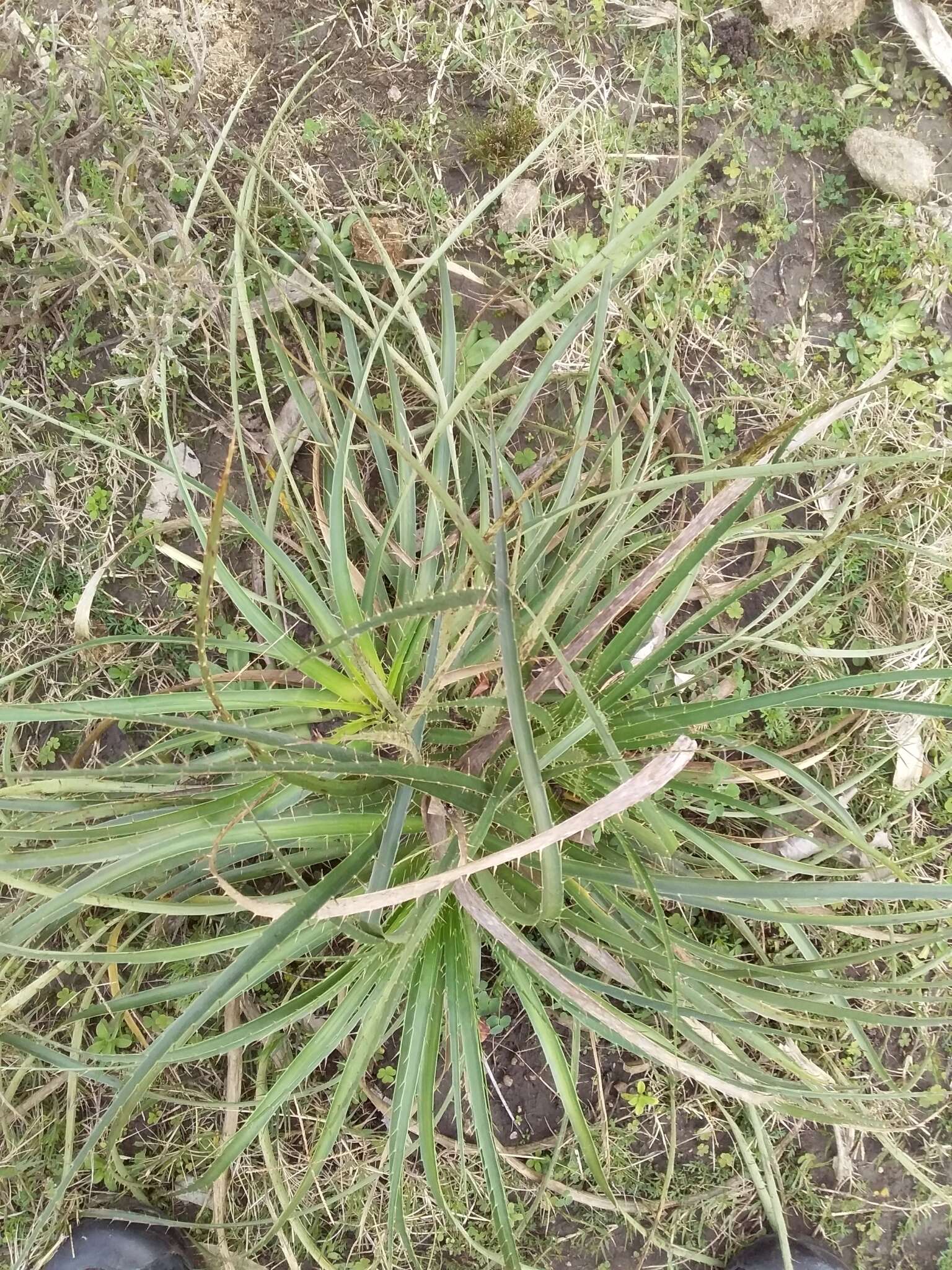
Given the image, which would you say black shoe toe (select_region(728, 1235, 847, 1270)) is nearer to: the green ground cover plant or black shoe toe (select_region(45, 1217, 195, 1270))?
the green ground cover plant

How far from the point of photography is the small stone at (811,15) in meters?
1.60

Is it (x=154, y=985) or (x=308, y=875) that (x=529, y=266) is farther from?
(x=154, y=985)

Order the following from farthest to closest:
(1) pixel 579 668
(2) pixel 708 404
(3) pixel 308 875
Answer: (2) pixel 708 404 → (3) pixel 308 875 → (1) pixel 579 668

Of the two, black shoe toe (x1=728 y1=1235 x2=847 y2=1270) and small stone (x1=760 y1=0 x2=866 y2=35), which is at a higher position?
small stone (x1=760 y1=0 x2=866 y2=35)

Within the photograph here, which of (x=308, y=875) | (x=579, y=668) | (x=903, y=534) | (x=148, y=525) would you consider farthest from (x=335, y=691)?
(x=903, y=534)

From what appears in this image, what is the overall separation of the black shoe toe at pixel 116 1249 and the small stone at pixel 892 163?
8.49ft

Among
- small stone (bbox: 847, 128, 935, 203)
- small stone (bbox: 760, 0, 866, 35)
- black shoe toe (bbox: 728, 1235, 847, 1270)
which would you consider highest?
small stone (bbox: 760, 0, 866, 35)

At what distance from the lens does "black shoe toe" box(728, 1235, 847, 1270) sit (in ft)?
5.16

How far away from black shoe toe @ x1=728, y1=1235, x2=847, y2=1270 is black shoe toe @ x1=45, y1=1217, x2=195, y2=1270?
112 cm

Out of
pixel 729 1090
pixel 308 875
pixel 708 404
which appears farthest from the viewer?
pixel 708 404

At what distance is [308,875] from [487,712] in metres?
0.57

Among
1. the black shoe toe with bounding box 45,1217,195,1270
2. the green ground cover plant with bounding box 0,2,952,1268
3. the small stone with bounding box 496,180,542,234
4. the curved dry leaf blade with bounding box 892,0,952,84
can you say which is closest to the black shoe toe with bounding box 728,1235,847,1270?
the green ground cover plant with bounding box 0,2,952,1268

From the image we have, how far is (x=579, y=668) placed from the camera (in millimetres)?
1278

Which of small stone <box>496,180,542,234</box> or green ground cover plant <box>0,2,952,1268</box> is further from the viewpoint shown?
small stone <box>496,180,542,234</box>
